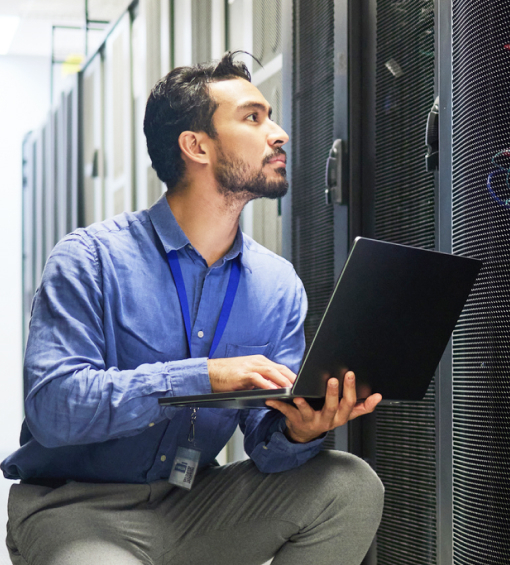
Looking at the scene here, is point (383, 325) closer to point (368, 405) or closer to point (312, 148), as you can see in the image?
point (368, 405)

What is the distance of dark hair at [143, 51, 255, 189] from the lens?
1.96 m

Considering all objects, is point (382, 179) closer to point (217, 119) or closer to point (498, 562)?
point (217, 119)

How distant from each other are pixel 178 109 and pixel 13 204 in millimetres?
6017

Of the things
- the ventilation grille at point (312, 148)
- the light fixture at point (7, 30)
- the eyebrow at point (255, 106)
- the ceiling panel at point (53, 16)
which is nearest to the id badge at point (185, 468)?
the eyebrow at point (255, 106)

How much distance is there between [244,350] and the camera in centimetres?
169

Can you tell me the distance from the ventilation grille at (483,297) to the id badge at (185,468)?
0.55 m

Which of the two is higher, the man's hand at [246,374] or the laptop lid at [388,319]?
the laptop lid at [388,319]

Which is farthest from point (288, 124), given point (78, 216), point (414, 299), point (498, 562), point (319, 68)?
point (78, 216)

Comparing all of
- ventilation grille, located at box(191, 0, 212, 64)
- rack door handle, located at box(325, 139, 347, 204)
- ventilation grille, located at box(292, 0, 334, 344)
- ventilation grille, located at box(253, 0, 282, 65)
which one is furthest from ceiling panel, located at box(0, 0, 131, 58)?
rack door handle, located at box(325, 139, 347, 204)

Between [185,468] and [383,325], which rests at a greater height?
[383,325]

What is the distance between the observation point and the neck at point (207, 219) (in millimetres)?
1791

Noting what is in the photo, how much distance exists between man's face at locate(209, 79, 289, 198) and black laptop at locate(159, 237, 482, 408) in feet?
2.08

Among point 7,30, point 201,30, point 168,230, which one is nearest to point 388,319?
point 168,230

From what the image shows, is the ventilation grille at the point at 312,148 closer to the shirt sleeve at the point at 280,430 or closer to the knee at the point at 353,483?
the shirt sleeve at the point at 280,430
